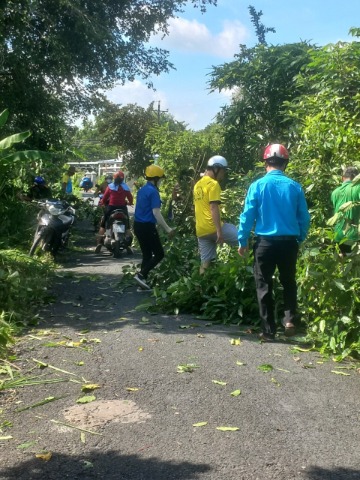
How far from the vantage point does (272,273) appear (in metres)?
6.88

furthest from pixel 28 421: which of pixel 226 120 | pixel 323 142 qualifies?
pixel 226 120

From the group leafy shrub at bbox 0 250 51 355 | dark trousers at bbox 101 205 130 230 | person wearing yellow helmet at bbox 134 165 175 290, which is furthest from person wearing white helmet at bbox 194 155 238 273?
dark trousers at bbox 101 205 130 230

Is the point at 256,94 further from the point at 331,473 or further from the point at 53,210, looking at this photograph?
the point at 331,473

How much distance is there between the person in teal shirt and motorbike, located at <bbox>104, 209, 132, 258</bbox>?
719 cm

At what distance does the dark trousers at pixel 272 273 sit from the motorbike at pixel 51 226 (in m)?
6.59

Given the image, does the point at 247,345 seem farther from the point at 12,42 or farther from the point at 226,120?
the point at 12,42

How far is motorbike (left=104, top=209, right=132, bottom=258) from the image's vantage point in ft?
46.9

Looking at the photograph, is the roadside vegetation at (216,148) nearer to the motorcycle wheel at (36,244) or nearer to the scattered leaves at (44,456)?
the motorcycle wheel at (36,244)

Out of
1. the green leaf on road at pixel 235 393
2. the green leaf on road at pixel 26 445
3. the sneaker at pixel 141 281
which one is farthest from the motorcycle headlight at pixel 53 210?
the green leaf on road at pixel 26 445

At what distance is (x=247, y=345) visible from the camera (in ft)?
21.7

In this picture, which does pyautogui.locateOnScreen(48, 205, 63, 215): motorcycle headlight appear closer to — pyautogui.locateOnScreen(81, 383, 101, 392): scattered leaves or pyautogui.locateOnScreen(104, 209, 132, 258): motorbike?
pyautogui.locateOnScreen(104, 209, 132, 258): motorbike

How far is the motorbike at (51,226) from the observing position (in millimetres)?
12570

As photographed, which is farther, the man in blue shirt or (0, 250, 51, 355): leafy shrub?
(0, 250, 51, 355): leafy shrub

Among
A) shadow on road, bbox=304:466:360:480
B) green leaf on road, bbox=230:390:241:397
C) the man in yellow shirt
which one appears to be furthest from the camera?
the man in yellow shirt
